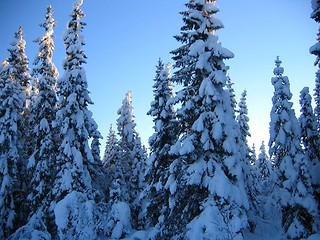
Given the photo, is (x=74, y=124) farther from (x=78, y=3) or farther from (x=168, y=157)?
(x=78, y=3)

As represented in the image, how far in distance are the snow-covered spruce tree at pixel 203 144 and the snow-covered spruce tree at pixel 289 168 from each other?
10149mm

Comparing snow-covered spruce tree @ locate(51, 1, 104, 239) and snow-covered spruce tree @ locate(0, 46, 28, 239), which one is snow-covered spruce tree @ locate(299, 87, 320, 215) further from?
snow-covered spruce tree @ locate(0, 46, 28, 239)

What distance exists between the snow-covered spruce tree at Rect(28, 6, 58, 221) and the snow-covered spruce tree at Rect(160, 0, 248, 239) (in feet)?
A: 39.8

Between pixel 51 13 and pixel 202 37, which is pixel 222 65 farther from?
pixel 51 13

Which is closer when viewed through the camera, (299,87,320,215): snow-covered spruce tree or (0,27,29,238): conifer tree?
(0,27,29,238): conifer tree

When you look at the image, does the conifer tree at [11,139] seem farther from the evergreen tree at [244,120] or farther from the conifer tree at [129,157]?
the evergreen tree at [244,120]

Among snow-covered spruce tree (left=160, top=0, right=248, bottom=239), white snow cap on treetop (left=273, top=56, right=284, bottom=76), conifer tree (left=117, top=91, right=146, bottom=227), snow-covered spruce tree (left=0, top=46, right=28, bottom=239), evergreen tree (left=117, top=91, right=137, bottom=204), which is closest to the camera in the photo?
snow-covered spruce tree (left=160, top=0, right=248, bottom=239)

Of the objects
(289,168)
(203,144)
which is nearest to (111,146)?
(289,168)

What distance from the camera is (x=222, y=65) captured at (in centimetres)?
1611

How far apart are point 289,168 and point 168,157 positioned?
9.52m

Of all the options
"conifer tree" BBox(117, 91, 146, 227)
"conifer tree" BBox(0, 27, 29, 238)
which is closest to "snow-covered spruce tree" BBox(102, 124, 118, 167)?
"conifer tree" BBox(117, 91, 146, 227)

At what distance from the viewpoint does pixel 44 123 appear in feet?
81.7

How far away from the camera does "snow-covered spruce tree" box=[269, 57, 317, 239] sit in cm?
2236

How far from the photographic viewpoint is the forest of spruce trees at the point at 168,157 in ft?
48.0
